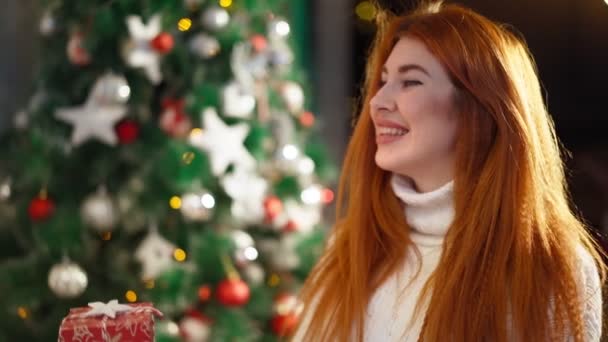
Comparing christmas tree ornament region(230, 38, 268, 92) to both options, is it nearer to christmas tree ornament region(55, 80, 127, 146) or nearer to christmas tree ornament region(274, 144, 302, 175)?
christmas tree ornament region(274, 144, 302, 175)

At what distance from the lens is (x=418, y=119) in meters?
1.57

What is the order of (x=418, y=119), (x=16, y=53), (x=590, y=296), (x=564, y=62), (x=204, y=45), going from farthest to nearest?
(x=564, y=62) < (x=16, y=53) < (x=204, y=45) < (x=418, y=119) < (x=590, y=296)

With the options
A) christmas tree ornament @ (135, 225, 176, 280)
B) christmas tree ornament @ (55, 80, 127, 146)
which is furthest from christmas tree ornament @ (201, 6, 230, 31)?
christmas tree ornament @ (135, 225, 176, 280)

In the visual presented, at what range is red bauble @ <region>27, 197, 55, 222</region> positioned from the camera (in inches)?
97.1

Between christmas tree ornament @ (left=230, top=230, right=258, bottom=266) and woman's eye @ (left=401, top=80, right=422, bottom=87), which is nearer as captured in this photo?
woman's eye @ (left=401, top=80, right=422, bottom=87)

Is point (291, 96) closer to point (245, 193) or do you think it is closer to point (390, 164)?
point (245, 193)

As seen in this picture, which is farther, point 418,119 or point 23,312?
point 23,312

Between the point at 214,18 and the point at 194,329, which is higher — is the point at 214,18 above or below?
above

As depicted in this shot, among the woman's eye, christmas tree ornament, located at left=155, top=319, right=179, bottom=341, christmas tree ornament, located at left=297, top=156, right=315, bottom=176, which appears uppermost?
the woman's eye

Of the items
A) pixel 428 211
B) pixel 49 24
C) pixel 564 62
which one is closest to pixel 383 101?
pixel 428 211

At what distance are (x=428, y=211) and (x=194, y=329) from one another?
1.15 m

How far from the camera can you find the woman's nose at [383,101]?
5.26 ft

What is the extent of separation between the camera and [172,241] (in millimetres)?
2543

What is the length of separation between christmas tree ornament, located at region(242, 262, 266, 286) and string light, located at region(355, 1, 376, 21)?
136cm
